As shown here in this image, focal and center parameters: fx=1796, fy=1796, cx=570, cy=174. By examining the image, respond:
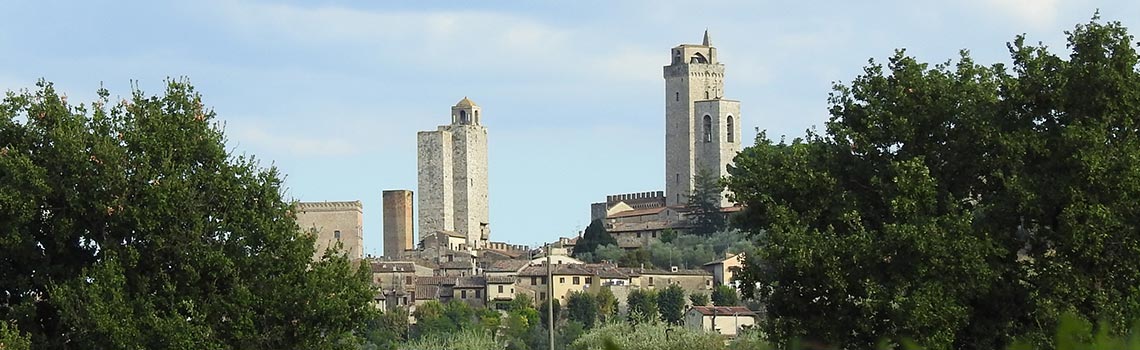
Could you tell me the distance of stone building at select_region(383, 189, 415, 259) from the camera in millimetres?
113500

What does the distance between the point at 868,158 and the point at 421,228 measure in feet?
335

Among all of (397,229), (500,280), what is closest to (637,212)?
(397,229)

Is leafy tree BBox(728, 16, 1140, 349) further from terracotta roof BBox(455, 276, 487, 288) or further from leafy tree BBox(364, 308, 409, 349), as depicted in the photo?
terracotta roof BBox(455, 276, 487, 288)

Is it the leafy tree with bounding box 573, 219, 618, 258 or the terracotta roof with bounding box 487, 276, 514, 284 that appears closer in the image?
the terracotta roof with bounding box 487, 276, 514, 284

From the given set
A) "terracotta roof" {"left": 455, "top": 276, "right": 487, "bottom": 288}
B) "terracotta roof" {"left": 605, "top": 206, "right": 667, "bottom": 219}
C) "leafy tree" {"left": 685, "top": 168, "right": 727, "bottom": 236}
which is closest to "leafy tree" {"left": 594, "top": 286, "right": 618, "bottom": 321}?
"terracotta roof" {"left": 455, "top": 276, "right": 487, "bottom": 288}

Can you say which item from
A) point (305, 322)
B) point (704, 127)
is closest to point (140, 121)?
point (305, 322)

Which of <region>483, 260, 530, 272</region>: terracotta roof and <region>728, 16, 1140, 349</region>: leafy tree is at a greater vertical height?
<region>483, 260, 530, 272</region>: terracotta roof

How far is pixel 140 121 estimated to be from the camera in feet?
57.6

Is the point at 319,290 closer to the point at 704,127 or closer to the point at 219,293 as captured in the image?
the point at 219,293

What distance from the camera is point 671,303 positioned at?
290ft

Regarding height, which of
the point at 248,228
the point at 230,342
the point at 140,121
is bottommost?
the point at 230,342

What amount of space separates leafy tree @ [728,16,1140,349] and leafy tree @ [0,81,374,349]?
14.4ft

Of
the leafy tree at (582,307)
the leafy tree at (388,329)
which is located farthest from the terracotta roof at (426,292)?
the leafy tree at (582,307)

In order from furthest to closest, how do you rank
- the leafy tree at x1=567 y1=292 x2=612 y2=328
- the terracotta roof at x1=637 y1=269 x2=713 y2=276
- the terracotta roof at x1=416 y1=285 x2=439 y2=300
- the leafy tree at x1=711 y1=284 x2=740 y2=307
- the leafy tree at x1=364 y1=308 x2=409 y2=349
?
1. the terracotta roof at x1=637 y1=269 x2=713 y2=276
2. the terracotta roof at x1=416 y1=285 x2=439 y2=300
3. the leafy tree at x1=711 y1=284 x2=740 y2=307
4. the leafy tree at x1=567 y1=292 x2=612 y2=328
5. the leafy tree at x1=364 y1=308 x2=409 y2=349
